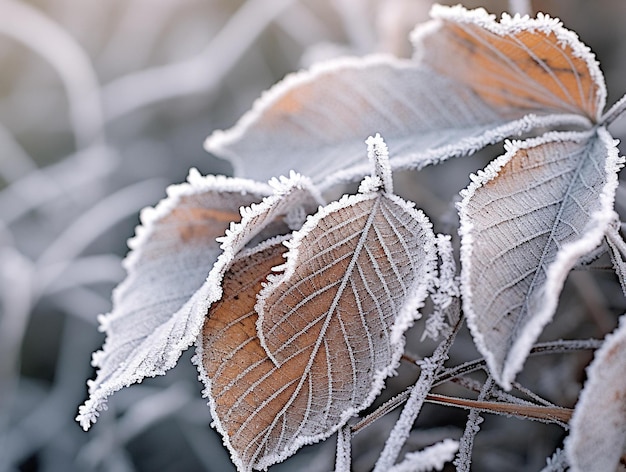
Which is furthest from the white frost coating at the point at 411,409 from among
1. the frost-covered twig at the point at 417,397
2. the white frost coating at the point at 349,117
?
the white frost coating at the point at 349,117

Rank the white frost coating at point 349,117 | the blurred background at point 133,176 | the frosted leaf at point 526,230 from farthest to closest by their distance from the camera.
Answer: the blurred background at point 133,176 → the white frost coating at point 349,117 → the frosted leaf at point 526,230

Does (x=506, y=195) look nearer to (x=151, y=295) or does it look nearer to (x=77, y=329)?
(x=151, y=295)

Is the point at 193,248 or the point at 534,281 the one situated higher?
the point at 193,248

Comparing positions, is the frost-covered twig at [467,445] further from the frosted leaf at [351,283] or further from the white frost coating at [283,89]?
the white frost coating at [283,89]

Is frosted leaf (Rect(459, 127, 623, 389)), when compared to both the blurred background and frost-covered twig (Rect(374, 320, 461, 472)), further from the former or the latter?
the blurred background

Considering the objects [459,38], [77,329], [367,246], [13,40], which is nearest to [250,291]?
[367,246]

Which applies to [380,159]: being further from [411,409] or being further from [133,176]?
[133,176]

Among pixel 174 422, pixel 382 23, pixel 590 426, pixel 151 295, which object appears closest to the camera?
pixel 590 426
